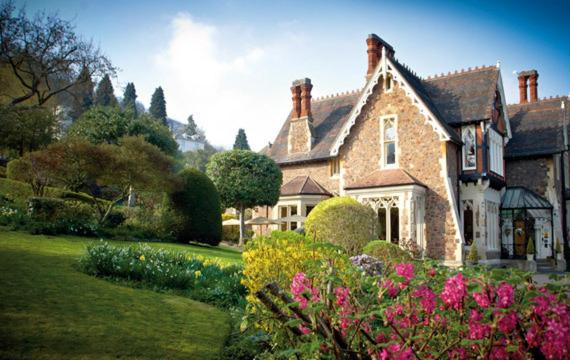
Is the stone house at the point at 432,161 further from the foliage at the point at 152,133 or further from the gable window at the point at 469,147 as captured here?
the foliage at the point at 152,133

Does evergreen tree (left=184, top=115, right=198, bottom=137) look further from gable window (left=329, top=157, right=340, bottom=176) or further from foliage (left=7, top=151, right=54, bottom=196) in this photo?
foliage (left=7, top=151, right=54, bottom=196)

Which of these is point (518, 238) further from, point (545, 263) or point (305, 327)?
point (305, 327)

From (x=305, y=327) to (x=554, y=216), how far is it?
23814mm

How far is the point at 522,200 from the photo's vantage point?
2267cm

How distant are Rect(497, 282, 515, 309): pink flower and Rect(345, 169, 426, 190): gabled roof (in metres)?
16.7

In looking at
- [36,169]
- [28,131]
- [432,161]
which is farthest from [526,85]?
[28,131]

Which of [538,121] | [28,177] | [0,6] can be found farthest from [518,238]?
[0,6]

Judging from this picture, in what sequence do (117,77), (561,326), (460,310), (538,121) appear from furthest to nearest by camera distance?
1. (117,77)
2. (538,121)
3. (460,310)
4. (561,326)

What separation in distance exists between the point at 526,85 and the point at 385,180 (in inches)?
584

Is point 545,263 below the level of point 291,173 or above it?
below

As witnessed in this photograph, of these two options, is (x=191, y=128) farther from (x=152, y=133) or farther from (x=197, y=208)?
(x=197, y=208)

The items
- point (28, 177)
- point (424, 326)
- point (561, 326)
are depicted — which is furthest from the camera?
point (28, 177)

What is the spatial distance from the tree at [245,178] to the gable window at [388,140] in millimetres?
6465

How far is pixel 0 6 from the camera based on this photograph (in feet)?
72.1
